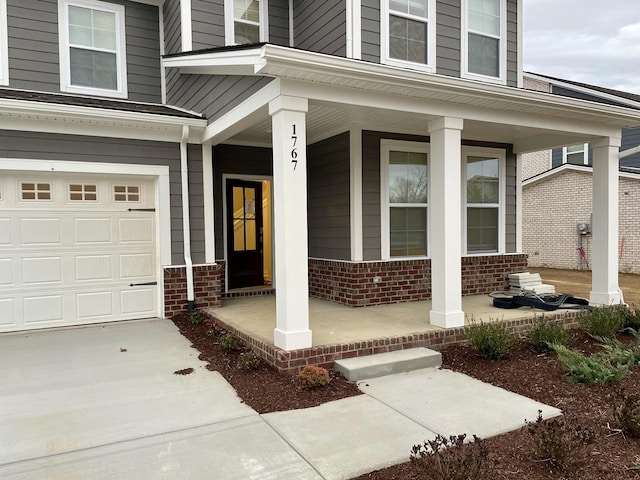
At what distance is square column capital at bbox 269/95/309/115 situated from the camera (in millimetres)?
4266

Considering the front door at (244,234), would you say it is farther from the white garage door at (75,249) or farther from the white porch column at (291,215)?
the white porch column at (291,215)

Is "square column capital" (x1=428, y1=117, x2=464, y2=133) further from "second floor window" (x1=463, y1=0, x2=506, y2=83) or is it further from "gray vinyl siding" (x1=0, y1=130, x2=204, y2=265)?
"gray vinyl siding" (x1=0, y1=130, x2=204, y2=265)

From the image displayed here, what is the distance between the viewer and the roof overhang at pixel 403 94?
4.15 metres

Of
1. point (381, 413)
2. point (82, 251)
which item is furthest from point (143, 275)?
point (381, 413)

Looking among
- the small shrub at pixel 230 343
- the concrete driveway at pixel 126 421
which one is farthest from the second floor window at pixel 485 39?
the concrete driveway at pixel 126 421

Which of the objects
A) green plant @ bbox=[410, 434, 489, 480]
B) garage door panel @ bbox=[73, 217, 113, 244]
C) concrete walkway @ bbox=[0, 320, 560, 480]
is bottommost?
concrete walkway @ bbox=[0, 320, 560, 480]

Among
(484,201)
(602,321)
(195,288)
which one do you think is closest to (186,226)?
(195,288)

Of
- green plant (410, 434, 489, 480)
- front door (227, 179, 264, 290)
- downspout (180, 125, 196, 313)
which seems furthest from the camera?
front door (227, 179, 264, 290)

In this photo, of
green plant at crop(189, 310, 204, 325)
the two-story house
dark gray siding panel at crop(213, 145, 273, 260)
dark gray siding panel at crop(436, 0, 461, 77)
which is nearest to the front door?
the two-story house

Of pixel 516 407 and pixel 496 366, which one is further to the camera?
pixel 496 366

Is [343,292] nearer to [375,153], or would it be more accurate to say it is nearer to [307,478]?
[375,153]

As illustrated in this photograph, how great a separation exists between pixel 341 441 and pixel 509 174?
6632mm

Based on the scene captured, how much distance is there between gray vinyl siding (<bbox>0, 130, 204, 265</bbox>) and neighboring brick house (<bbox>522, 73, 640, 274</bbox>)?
11.0 metres

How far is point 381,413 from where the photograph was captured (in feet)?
11.6
